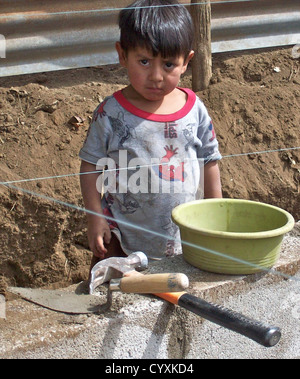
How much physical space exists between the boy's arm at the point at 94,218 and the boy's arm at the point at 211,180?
0.51m

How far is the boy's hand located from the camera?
2.34 m

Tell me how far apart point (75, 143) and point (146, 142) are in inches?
70.6

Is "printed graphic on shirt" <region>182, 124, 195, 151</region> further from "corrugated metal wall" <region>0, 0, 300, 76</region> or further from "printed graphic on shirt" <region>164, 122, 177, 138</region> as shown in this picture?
"corrugated metal wall" <region>0, 0, 300, 76</region>

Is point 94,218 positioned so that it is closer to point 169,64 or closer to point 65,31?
point 169,64

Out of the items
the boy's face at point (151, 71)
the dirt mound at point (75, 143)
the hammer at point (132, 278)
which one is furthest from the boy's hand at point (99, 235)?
the dirt mound at point (75, 143)

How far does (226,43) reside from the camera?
4879mm

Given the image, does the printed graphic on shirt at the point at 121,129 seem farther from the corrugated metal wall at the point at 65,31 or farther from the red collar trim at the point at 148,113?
the corrugated metal wall at the point at 65,31

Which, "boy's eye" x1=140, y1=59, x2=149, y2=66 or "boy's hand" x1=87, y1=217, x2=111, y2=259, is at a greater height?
"boy's eye" x1=140, y1=59, x2=149, y2=66

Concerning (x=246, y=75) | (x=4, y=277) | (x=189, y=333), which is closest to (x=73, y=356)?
(x=189, y=333)

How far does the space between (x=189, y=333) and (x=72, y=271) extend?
2.13 metres

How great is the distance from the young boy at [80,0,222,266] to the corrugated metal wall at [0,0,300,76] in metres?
1.99

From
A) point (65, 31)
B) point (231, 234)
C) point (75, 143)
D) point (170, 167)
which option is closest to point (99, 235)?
point (170, 167)

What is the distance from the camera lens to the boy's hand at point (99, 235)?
2344mm

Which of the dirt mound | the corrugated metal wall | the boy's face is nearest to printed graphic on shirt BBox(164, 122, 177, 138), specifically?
the boy's face
